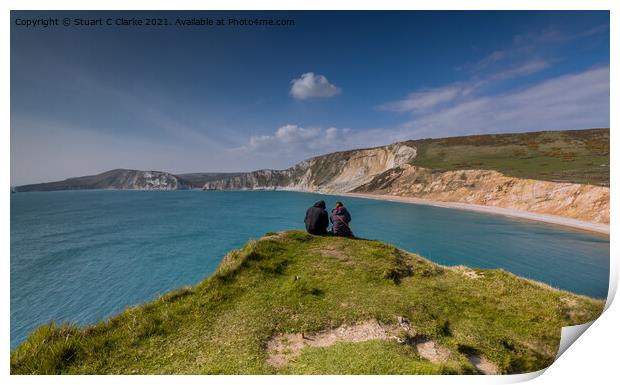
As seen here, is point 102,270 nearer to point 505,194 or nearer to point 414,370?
point 414,370

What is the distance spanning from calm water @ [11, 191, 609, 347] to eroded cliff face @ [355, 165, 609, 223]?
8.73 metres

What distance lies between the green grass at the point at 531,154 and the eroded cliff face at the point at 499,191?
2.26 m

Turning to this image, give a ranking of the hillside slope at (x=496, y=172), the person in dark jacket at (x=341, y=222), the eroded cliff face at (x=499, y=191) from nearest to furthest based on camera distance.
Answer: the person in dark jacket at (x=341, y=222) < the eroded cliff face at (x=499, y=191) < the hillside slope at (x=496, y=172)

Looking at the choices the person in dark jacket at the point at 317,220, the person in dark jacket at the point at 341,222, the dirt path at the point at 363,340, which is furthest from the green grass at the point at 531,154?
the dirt path at the point at 363,340


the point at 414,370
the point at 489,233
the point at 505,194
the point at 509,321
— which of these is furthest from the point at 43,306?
the point at 505,194

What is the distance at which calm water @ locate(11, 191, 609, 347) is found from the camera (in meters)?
15.7

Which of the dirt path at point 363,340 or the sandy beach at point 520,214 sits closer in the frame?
the dirt path at point 363,340

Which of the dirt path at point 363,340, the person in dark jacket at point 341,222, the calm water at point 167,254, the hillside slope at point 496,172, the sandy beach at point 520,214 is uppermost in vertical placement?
the hillside slope at point 496,172

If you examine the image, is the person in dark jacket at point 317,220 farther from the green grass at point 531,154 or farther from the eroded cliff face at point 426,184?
the green grass at point 531,154

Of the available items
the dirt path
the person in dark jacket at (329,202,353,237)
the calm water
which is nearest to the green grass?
the calm water

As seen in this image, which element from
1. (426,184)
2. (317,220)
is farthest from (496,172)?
(317,220)

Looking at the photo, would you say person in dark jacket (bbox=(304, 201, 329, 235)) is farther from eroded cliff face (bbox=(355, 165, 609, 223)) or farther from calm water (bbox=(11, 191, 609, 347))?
eroded cliff face (bbox=(355, 165, 609, 223))

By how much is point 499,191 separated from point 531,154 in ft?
91.5

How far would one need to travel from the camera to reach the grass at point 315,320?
179 inches
